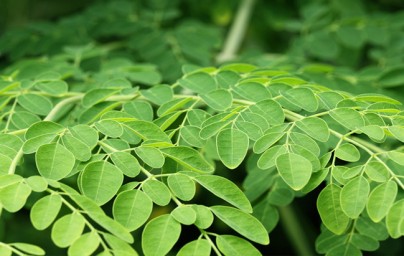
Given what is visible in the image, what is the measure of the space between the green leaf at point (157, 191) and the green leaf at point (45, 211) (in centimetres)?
13

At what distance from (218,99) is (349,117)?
244mm

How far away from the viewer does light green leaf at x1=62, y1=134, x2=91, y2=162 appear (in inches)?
39.3

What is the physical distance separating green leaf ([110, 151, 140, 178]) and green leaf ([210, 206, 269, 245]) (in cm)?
14

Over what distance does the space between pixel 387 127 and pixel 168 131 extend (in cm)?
36

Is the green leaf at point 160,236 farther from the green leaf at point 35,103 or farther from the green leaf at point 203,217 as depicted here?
the green leaf at point 35,103

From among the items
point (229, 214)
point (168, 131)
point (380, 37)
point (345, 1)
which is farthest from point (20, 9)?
point (229, 214)

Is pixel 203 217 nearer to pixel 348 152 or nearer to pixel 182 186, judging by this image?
pixel 182 186

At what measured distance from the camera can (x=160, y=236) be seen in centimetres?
93

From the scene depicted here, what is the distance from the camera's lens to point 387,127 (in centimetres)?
101

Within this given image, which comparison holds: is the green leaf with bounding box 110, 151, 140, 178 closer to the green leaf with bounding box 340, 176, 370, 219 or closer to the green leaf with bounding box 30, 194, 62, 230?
the green leaf with bounding box 30, 194, 62, 230

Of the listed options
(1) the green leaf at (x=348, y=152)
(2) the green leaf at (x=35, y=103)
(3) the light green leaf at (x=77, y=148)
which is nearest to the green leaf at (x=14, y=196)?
(3) the light green leaf at (x=77, y=148)

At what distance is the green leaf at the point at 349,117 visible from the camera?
3.43ft

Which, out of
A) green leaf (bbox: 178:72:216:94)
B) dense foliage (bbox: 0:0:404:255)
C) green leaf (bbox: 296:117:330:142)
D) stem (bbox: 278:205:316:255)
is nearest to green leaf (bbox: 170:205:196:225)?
dense foliage (bbox: 0:0:404:255)

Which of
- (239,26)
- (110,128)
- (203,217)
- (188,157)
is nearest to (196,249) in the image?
(203,217)
